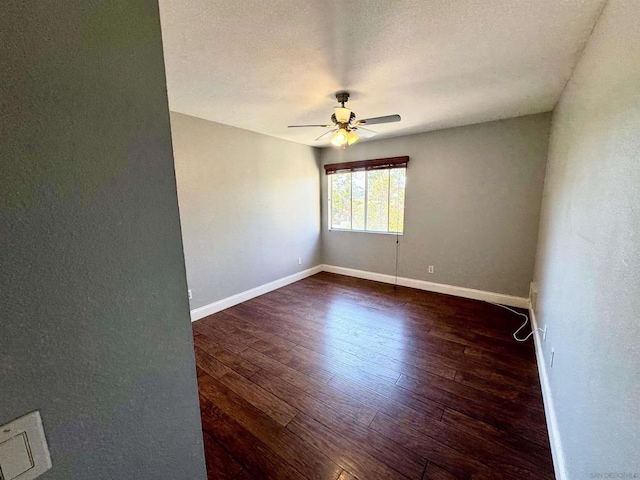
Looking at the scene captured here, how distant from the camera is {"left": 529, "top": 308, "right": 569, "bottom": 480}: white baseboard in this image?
4.35ft

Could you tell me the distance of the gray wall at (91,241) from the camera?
0.42m

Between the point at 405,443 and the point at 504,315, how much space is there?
2.32 metres

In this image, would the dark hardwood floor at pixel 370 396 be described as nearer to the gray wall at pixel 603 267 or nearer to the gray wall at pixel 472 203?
the gray wall at pixel 603 267

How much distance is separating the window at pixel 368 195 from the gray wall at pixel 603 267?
238 cm

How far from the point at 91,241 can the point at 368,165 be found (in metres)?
4.14

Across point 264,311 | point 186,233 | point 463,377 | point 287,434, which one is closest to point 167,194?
point 287,434

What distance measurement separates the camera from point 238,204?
140 inches

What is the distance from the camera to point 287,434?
1612 mm

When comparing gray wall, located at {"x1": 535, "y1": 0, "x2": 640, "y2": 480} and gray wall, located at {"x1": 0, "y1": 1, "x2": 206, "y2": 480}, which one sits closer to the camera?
gray wall, located at {"x1": 0, "y1": 1, "x2": 206, "y2": 480}

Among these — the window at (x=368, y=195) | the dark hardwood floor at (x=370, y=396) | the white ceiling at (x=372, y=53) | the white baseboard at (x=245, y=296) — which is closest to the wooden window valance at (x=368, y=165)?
the window at (x=368, y=195)

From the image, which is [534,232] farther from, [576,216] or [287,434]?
[287,434]

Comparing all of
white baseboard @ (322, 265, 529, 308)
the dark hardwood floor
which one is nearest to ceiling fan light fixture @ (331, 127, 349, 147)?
the dark hardwood floor

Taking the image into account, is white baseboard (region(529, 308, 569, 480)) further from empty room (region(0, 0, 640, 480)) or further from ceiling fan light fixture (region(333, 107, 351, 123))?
ceiling fan light fixture (region(333, 107, 351, 123))

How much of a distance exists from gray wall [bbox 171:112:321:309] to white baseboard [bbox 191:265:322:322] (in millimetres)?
69
